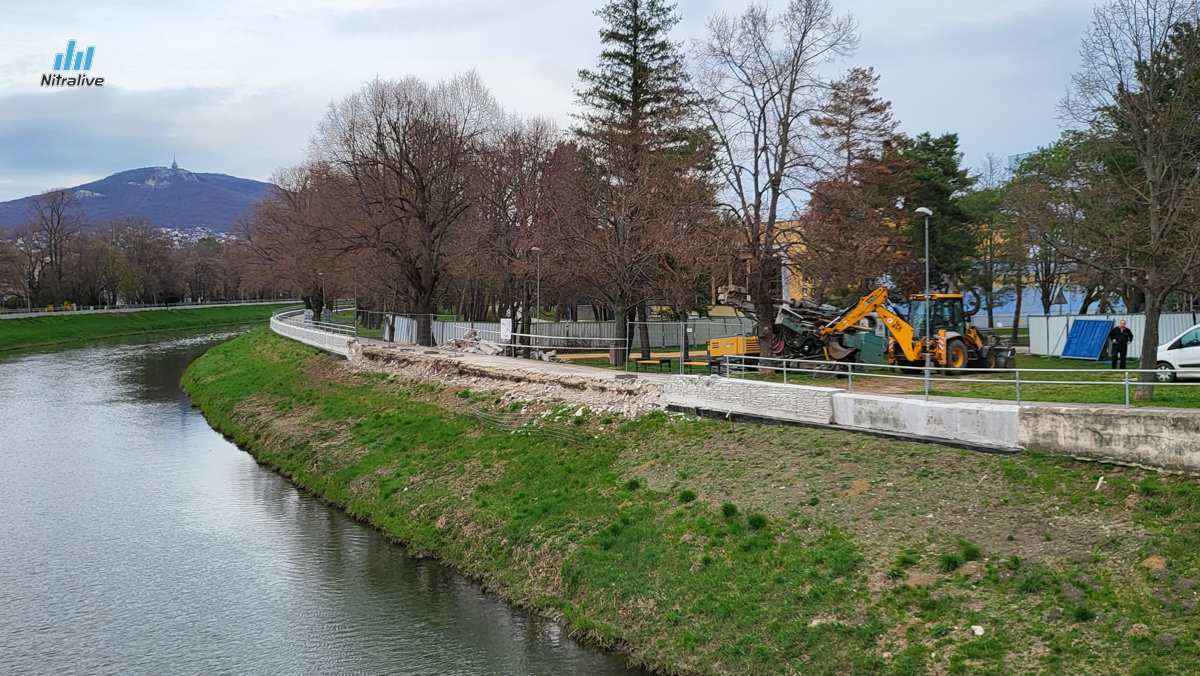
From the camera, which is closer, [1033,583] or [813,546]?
[1033,583]

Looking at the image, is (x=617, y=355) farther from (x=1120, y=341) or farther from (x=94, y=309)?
(x=94, y=309)

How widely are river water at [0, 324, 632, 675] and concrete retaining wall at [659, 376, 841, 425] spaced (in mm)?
7106

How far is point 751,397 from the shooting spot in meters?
19.3

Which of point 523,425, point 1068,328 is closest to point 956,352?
point 1068,328

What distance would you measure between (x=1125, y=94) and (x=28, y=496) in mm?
31810

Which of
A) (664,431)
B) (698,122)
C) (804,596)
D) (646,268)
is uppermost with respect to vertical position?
(698,122)

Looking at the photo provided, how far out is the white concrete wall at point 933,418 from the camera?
575 inches

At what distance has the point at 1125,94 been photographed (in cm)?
1953

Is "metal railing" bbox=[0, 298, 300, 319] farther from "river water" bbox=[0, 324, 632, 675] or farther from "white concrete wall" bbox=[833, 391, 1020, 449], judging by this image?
"white concrete wall" bbox=[833, 391, 1020, 449]

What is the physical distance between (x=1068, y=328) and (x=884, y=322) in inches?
492

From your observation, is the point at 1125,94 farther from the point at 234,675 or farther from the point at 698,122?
the point at 234,675

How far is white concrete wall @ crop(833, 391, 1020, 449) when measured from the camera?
1459cm

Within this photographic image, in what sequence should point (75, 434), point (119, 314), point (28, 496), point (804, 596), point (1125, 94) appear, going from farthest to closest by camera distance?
1. point (119, 314)
2. point (75, 434)
3. point (28, 496)
4. point (1125, 94)
5. point (804, 596)

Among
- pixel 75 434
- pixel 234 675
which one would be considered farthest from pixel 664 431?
pixel 75 434
